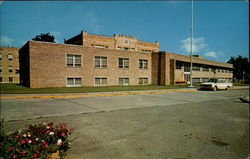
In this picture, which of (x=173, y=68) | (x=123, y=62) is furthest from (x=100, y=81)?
(x=173, y=68)

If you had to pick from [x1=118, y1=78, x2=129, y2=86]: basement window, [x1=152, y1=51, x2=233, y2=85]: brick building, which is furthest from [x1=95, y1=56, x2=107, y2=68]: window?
[x1=152, y1=51, x2=233, y2=85]: brick building

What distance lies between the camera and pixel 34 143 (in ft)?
9.18

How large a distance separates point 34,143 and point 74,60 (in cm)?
2127

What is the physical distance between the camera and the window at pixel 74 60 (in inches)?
888

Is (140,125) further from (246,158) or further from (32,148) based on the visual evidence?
(32,148)

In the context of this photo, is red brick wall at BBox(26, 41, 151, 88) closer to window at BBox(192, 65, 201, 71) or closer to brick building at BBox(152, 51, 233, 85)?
brick building at BBox(152, 51, 233, 85)

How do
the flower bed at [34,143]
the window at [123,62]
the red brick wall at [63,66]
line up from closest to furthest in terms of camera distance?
the flower bed at [34,143] → the red brick wall at [63,66] → the window at [123,62]

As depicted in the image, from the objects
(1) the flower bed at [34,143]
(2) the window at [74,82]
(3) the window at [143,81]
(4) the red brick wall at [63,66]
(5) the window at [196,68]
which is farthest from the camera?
(5) the window at [196,68]

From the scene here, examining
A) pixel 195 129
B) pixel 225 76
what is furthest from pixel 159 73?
pixel 225 76

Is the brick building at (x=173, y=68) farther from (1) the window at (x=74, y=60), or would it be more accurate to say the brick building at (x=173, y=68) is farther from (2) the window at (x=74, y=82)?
(2) the window at (x=74, y=82)

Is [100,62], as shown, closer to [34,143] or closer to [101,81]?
[101,81]

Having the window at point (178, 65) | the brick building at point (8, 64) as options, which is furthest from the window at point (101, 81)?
the brick building at point (8, 64)

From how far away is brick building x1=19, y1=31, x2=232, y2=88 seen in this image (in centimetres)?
2039

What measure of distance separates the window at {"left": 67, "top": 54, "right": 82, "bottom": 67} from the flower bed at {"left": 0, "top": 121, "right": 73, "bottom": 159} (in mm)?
20641
